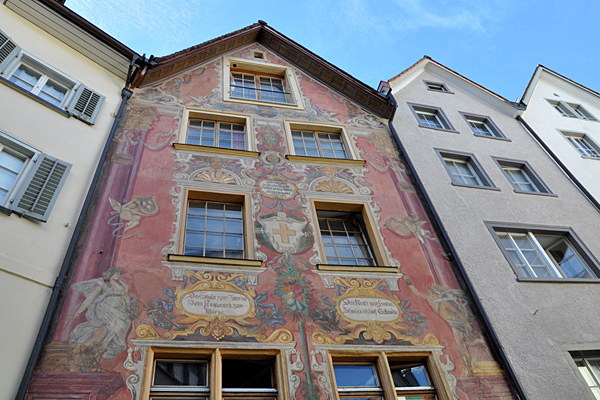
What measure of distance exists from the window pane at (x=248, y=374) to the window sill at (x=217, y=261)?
153cm

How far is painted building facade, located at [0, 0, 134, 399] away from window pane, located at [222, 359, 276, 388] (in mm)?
2274

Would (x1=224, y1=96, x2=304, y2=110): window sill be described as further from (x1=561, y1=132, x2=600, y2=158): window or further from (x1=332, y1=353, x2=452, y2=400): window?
(x1=561, y1=132, x2=600, y2=158): window

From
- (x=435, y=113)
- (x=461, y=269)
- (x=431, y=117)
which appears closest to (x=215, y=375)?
(x=461, y=269)

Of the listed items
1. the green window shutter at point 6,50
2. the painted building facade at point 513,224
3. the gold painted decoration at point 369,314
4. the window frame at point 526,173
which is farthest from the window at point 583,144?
the green window shutter at point 6,50

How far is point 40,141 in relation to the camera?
7203mm

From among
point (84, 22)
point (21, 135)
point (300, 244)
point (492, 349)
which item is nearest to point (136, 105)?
point (84, 22)

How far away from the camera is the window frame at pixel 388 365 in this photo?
594cm

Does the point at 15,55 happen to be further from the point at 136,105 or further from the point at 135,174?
the point at 135,174

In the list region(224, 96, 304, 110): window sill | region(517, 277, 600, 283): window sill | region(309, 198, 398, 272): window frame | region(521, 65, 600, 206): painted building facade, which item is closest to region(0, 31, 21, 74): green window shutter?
region(224, 96, 304, 110): window sill

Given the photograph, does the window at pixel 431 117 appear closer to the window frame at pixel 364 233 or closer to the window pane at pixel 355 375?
the window frame at pixel 364 233

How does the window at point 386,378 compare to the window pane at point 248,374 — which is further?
the window at point 386,378

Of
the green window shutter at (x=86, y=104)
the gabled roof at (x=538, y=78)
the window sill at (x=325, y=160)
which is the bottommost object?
the window sill at (x=325, y=160)

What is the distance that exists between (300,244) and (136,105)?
518 centimetres

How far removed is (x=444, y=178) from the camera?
410 inches
